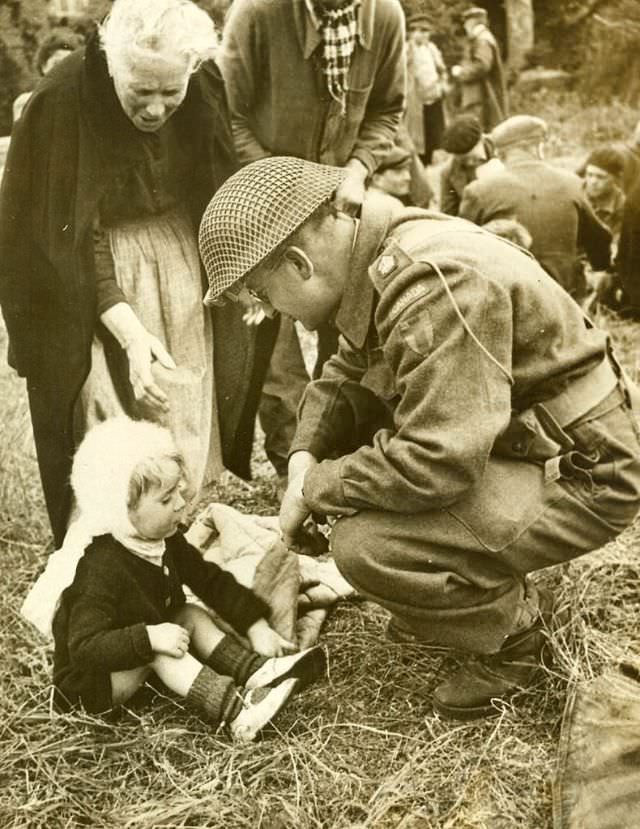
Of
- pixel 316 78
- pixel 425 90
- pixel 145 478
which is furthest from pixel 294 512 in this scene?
pixel 425 90

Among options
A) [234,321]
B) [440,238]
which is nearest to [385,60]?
[234,321]

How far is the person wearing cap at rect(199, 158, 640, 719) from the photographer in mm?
2385

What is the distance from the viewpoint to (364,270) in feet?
8.41

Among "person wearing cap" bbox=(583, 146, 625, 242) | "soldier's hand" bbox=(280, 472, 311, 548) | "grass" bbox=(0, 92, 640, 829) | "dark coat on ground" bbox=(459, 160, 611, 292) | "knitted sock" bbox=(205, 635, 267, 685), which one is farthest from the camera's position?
"person wearing cap" bbox=(583, 146, 625, 242)

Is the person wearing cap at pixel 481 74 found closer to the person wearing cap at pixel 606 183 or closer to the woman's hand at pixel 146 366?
the person wearing cap at pixel 606 183

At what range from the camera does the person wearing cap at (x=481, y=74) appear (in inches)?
184

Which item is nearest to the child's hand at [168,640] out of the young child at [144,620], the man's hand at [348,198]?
the young child at [144,620]

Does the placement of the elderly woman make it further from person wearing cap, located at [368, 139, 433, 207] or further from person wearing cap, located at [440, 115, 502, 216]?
person wearing cap, located at [440, 115, 502, 216]

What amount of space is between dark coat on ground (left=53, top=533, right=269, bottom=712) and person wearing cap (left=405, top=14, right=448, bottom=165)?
2.70 m

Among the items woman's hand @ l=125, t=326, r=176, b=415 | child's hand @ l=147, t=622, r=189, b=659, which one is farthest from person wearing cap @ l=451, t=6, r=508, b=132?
child's hand @ l=147, t=622, r=189, b=659

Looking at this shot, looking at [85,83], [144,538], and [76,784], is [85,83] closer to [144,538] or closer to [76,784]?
[144,538]

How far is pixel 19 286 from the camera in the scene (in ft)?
9.88

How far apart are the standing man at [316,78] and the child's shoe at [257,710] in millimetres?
1358

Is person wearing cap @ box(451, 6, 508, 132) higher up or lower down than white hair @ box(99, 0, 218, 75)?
lower down
